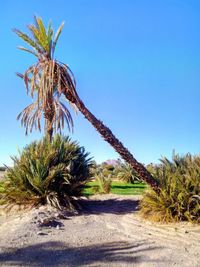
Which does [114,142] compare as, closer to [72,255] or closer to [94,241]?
[94,241]

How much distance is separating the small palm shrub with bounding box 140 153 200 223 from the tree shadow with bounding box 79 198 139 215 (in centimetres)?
134

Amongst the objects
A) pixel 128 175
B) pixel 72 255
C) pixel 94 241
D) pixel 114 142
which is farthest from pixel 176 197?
pixel 128 175

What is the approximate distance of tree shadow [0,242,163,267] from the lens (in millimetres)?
6832

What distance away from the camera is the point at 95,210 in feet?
39.7

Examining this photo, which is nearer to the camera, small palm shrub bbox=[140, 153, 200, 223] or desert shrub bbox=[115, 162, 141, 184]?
small palm shrub bbox=[140, 153, 200, 223]

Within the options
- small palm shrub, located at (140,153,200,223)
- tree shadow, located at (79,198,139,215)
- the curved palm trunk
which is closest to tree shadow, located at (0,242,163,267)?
small palm shrub, located at (140,153,200,223)

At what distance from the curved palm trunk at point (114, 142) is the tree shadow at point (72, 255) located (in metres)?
3.20

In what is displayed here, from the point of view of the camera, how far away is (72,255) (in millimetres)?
7281

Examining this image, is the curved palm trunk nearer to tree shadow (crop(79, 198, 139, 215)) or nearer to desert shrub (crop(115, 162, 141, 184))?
tree shadow (crop(79, 198, 139, 215))

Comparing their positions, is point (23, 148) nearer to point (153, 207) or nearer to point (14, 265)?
point (153, 207)

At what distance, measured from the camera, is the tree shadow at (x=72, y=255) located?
22.4ft

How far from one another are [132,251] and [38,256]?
1.86 metres

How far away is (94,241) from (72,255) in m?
1.12

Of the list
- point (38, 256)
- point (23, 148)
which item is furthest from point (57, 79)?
point (38, 256)
